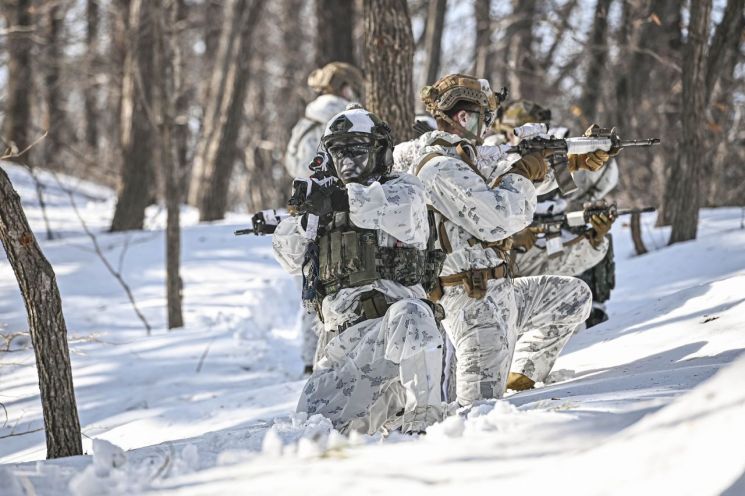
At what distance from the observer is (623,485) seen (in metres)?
2.56

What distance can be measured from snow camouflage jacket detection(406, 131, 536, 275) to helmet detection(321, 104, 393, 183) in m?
0.35

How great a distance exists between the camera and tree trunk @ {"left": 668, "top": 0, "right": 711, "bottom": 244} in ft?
27.7

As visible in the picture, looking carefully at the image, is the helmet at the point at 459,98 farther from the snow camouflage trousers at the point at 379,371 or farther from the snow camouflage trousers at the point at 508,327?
the snow camouflage trousers at the point at 379,371

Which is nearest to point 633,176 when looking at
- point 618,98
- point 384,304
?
point 618,98

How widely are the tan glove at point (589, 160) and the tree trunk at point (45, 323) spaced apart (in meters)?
2.64

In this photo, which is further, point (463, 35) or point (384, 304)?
point (463, 35)

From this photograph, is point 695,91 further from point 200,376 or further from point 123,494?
point 123,494

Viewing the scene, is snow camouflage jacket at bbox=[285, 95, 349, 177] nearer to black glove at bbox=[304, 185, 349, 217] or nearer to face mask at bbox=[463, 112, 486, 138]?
A: face mask at bbox=[463, 112, 486, 138]

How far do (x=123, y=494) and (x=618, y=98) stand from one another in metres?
11.8

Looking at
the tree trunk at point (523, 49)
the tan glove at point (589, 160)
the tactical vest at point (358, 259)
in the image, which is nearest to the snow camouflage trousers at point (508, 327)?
the tactical vest at point (358, 259)

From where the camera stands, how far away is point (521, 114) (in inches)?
279

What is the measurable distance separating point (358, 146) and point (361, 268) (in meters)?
0.57

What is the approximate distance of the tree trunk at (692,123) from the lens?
27.7 ft

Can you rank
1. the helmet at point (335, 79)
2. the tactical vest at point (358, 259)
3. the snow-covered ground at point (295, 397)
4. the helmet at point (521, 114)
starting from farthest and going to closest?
the helmet at point (335, 79), the helmet at point (521, 114), the tactical vest at point (358, 259), the snow-covered ground at point (295, 397)
